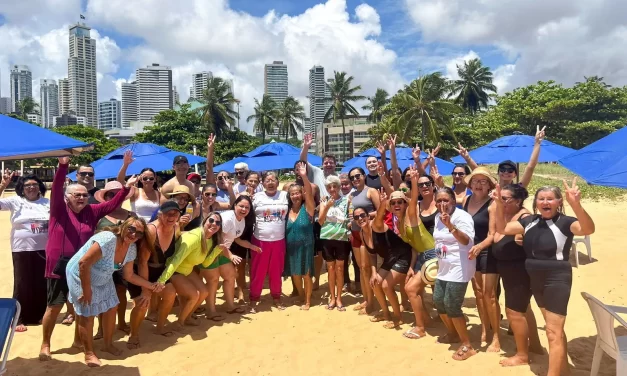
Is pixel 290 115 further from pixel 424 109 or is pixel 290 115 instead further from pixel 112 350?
pixel 112 350

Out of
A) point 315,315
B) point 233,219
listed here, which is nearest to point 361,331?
point 315,315

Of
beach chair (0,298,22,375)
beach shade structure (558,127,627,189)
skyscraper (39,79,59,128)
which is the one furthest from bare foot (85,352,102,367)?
skyscraper (39,79,59,128)

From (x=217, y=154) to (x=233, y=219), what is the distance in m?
38.1

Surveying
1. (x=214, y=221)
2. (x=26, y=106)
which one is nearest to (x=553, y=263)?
(x=214, y=221)

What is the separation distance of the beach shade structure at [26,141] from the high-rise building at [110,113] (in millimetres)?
170577

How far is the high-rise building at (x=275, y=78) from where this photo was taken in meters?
158

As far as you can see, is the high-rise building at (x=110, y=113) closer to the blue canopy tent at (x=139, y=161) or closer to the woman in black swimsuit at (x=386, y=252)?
the blue canopy tent at (x=139, y=161)

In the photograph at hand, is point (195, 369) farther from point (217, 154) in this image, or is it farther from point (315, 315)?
point (217, 154)

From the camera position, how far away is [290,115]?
6366 cm

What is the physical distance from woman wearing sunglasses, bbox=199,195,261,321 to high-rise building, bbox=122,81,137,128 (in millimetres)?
158923

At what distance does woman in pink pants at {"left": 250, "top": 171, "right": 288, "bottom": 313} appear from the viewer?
213 inches

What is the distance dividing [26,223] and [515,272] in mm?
5058

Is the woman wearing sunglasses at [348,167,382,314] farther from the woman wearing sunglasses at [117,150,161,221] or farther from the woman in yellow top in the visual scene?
the woman wearing sunglasses at [117,150,161,221]

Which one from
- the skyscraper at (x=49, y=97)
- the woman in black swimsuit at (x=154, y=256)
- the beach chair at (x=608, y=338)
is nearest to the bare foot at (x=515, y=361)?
the beach chair at (x=608, y=338)
